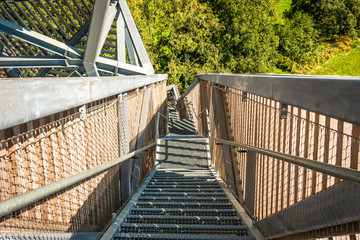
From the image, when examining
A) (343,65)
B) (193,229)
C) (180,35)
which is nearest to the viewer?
(193,229)

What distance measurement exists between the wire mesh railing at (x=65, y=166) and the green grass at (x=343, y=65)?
27087mm

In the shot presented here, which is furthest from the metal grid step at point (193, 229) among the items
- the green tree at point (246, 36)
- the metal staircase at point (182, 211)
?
the green tree at point (246, 36)

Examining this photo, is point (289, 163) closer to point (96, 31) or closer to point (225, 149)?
point (225, 149)

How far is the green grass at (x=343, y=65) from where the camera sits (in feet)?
84.8

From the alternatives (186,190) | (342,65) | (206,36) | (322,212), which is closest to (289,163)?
(322,212)

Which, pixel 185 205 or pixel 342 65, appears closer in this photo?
pixel 185 205

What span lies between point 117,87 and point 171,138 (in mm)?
3906

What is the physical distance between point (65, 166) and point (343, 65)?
97.3 ft

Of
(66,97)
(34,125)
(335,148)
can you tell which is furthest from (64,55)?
(335,148)

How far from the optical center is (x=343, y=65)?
26359 millimetres

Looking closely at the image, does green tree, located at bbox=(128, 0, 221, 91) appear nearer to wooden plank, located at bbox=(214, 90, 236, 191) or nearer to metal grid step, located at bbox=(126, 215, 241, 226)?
wooden plank, located at bbox=(214, 90, 236, 191)

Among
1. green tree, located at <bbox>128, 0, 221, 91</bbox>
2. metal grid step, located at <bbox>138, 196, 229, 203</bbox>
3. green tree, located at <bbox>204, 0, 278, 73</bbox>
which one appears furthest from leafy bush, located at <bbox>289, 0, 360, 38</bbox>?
metal grid step, located at <bbox>138, 196, 229, 203</bbox>

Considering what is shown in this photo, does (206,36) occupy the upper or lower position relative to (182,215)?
upper

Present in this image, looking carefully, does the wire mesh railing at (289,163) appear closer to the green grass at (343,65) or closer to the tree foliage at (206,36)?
the tree foliage at (206,36)
